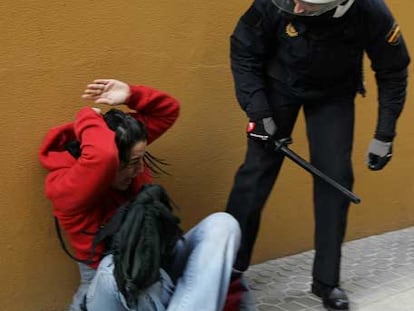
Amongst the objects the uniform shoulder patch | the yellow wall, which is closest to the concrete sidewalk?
the yellow wall

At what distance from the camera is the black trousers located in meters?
3.29

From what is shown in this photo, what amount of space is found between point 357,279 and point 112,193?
5.28 ft

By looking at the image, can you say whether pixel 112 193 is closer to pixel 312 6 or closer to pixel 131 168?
pixel 131 168

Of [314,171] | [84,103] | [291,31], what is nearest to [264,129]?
[314,171]

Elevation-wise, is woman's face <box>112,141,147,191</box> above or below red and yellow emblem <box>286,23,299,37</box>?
below

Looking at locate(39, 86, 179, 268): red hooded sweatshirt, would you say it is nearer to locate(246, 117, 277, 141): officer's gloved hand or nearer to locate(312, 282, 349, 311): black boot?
locate(246, 117, 277, 141): officer's gloved hand

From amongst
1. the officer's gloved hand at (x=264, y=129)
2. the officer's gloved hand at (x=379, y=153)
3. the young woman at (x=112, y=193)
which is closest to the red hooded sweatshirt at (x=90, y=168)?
the young woman at (x=112, y=193)

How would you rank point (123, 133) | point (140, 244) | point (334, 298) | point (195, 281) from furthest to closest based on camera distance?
point (334, 298) → point (123, 133) → point (195, 281) → point (140, 244)

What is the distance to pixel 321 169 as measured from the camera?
3.33m

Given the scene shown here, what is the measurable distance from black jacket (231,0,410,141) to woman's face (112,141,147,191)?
59 cm

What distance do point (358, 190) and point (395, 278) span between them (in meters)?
0.71

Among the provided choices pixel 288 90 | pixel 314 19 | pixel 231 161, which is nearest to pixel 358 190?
pixel 231 161

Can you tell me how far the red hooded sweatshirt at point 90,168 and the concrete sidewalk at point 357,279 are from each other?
102cm

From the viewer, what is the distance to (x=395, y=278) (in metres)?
3.95
